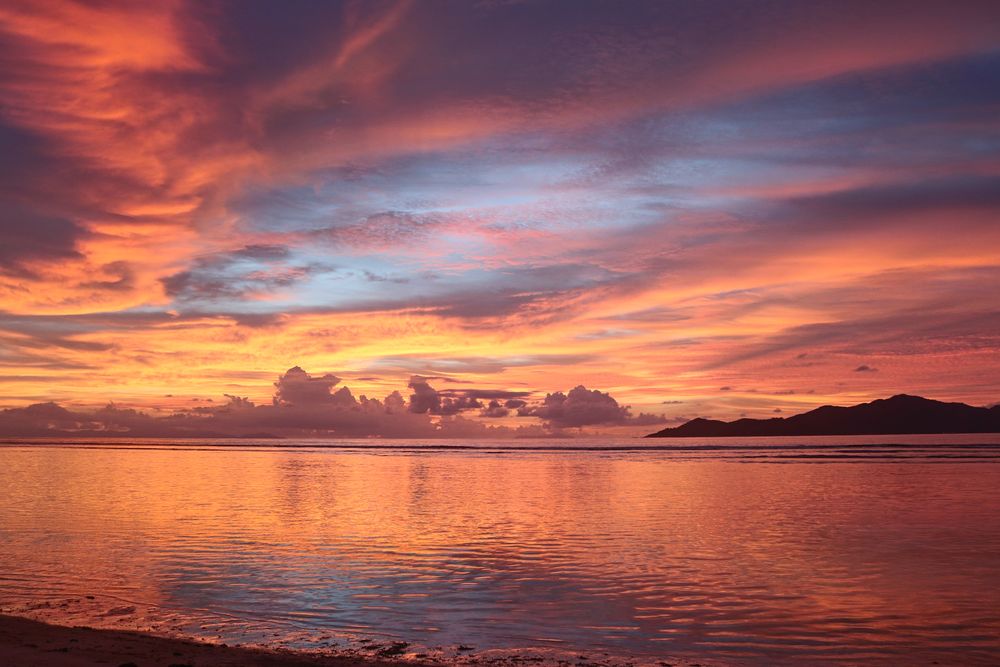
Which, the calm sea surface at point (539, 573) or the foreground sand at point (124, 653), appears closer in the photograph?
the foreground sand at point (124, 653)

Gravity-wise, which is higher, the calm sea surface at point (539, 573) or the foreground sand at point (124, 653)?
the foreground sand at point (124, 653)

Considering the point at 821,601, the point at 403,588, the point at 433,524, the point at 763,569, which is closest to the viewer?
the point at 821,601

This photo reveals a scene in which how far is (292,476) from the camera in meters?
79.0

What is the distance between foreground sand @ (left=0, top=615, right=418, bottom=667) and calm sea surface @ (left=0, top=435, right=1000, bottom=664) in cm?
138

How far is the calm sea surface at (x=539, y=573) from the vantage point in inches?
715

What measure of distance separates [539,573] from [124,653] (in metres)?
13.5

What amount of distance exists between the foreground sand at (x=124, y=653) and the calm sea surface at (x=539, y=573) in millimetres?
1376

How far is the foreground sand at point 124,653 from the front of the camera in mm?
14836

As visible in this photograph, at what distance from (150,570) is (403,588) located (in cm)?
972

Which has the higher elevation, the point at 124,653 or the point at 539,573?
the point at 124,653

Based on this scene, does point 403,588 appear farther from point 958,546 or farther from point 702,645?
point 958,546

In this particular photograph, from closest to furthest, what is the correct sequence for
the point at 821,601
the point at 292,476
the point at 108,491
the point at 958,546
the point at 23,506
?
1. the point at 821,601
2. the point at 958,546
3. the point at 23,506
4. the point at 108,491
5. the point at 292,476

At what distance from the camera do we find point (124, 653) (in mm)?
15641

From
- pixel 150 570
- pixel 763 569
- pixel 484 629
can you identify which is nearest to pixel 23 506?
pixel 150 570
